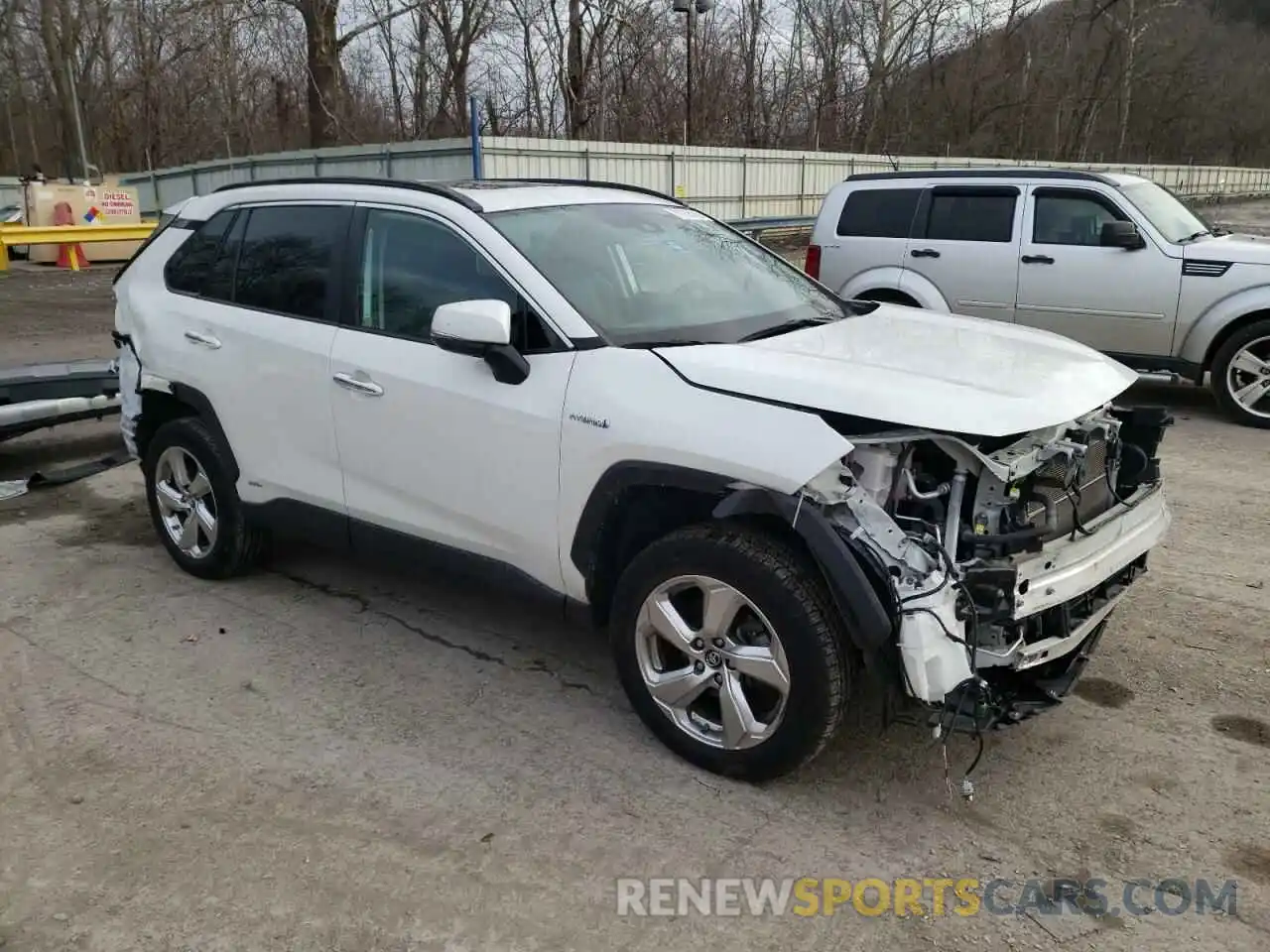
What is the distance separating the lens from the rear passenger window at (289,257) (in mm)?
4293

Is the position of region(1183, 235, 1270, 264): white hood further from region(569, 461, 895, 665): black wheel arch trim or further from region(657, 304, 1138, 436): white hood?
region(569, 461, 895, 665): black wheel arch trim

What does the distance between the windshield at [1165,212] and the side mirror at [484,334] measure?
22.3 ft

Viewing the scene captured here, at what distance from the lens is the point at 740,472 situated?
3000mm

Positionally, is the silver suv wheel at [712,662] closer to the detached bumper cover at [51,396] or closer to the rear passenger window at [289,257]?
the rear passenger window at [289,257]

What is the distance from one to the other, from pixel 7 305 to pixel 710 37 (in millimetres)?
27485

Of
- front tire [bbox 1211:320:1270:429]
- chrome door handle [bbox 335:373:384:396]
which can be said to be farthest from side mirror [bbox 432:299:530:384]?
front tire [bbox 1211:320:1270:429]

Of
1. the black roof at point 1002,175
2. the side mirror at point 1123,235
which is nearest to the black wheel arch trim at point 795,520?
the side mirror at point 1123,235

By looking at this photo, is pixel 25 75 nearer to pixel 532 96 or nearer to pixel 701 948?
pixel 532 96

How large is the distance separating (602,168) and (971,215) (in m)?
14.1

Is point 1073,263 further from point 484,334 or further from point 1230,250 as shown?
point 484,334

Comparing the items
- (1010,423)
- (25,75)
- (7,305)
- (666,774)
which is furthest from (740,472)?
(25,75)

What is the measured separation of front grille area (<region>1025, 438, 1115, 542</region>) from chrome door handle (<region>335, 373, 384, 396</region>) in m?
2.37

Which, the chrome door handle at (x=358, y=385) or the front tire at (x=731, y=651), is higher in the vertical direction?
the chrome door handle at (x=358, y=385)

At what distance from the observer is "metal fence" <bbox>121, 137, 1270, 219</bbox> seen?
20.0 meters
